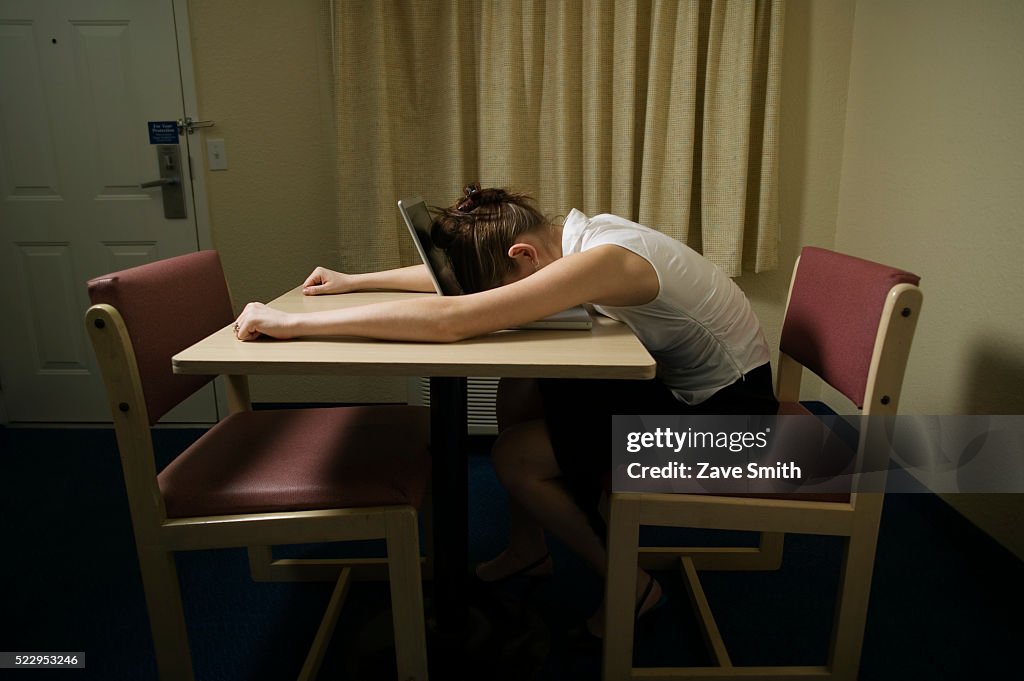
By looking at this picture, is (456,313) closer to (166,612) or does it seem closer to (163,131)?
(166,612)

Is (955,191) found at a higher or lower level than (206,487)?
higher

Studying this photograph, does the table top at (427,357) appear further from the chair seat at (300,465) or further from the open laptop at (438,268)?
the chair seat at (300,465)

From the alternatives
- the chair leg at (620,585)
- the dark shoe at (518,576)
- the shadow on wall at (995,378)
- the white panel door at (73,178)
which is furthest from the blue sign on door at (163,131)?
the shadow on wall at (995,378)

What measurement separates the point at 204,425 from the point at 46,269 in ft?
2.77

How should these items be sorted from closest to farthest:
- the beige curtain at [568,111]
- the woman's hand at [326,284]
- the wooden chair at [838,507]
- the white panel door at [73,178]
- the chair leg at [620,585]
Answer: the wooden chair at [838,507] < the chair leg at [620,585] < the woman's hand at [326,284] < the beige curtain at [568,111] < the white panel door at [73,178]

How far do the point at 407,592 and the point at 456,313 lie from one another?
48 centimetres

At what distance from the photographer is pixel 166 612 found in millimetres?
1154

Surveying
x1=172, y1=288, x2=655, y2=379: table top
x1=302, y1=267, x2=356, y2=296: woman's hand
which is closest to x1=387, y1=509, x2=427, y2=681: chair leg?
x1=172, y1=288, x2=655, y2=379: table top

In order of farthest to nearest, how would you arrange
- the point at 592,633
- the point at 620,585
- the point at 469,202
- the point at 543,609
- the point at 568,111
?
the point at 568,111, the point at 543,609, the point at 592,633, the point at 469,202, the point at 620,585

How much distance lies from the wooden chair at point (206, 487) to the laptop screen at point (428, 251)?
32 cm

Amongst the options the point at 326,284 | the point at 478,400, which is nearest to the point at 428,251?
the point at 326,284

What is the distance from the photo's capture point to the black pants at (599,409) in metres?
1.31

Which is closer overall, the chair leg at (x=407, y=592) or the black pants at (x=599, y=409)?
the chair leg at (x=407, y=592)

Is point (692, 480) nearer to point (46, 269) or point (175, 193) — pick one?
point (175, 193)
